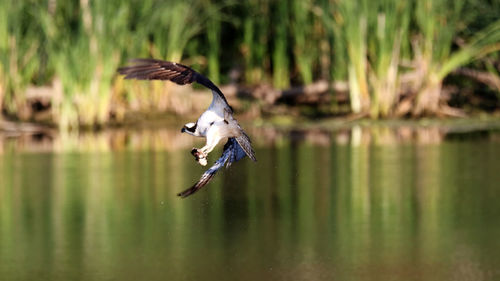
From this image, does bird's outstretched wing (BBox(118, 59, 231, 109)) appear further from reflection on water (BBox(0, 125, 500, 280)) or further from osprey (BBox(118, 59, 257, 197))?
reflection on water (BBox(0, 125, 500, 280))

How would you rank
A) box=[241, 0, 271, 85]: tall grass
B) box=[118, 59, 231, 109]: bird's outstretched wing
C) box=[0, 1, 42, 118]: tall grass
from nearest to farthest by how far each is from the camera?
box=[118, 59, 231, 109]: bird's outstretched wing → box=[0, 1, 42, 118]: tall grass → box=[241, 0, 271, 85]: tall grass

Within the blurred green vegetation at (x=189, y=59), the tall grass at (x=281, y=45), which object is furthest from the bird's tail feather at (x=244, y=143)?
the tall grass at (x=281, y=45)

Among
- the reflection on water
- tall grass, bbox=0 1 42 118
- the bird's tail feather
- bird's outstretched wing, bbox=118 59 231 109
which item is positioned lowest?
the reflection on water

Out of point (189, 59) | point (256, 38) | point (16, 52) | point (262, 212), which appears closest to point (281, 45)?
point (256, 38)

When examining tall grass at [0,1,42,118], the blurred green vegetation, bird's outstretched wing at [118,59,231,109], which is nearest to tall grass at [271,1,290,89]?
the blurred green vegetation

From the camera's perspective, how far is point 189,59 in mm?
15336

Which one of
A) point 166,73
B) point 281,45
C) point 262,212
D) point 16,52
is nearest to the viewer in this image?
point 166,73

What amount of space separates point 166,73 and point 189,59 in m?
10.7

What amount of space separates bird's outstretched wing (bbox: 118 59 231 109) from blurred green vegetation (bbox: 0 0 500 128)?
27.4 ft

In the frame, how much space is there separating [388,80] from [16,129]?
496 cm

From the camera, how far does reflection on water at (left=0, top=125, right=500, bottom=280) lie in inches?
213

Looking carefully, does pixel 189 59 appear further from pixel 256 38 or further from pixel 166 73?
pixel 166 73

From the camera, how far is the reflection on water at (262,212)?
17.8ft

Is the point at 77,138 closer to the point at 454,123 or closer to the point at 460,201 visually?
the point at 454,123
